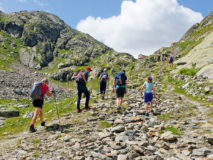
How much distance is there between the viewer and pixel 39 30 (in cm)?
15612

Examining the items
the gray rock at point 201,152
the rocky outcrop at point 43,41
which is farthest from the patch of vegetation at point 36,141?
the rocky outcrop at point 43,41

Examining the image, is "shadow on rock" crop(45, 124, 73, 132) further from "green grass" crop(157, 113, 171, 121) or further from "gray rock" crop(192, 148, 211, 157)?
"gray rock" crop(192, 148, 211, 157)

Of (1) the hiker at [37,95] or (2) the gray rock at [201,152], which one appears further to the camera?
(1) the hiker at [37,95]

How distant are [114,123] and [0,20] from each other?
190m

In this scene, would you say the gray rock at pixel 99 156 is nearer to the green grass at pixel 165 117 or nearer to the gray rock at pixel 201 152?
the gray rock at pixel 201 152

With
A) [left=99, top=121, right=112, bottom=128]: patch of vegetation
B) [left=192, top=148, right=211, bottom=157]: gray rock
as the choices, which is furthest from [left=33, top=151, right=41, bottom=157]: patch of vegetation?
[left=192, top=148, right=211, bottom=157]: gray rock

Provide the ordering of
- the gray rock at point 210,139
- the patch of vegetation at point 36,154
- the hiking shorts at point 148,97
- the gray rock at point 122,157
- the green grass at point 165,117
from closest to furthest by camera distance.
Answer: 1. the gray rock at point 122,157
2. the patch of vegetation at point 36,154
3. the gray rock at point 210,139
4. the green grass at point 165,117
5. the hiking shorts at point 148,97

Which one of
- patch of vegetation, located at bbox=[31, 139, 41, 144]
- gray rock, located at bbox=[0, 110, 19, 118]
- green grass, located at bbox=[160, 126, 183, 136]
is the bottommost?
gray rock, located at bbox=[0, 110, 19, 118]

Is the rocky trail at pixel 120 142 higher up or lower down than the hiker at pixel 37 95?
lower down

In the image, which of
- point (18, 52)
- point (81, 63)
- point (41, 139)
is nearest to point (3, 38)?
point (18, 52)

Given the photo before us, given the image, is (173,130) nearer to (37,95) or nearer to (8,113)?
(37,95)

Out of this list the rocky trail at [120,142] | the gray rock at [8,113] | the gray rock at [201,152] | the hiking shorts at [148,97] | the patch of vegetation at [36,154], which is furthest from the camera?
the gray rock at [8,113]

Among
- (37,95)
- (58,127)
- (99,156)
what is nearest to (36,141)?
(58,127)

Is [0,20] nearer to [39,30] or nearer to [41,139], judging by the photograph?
[39,30]
